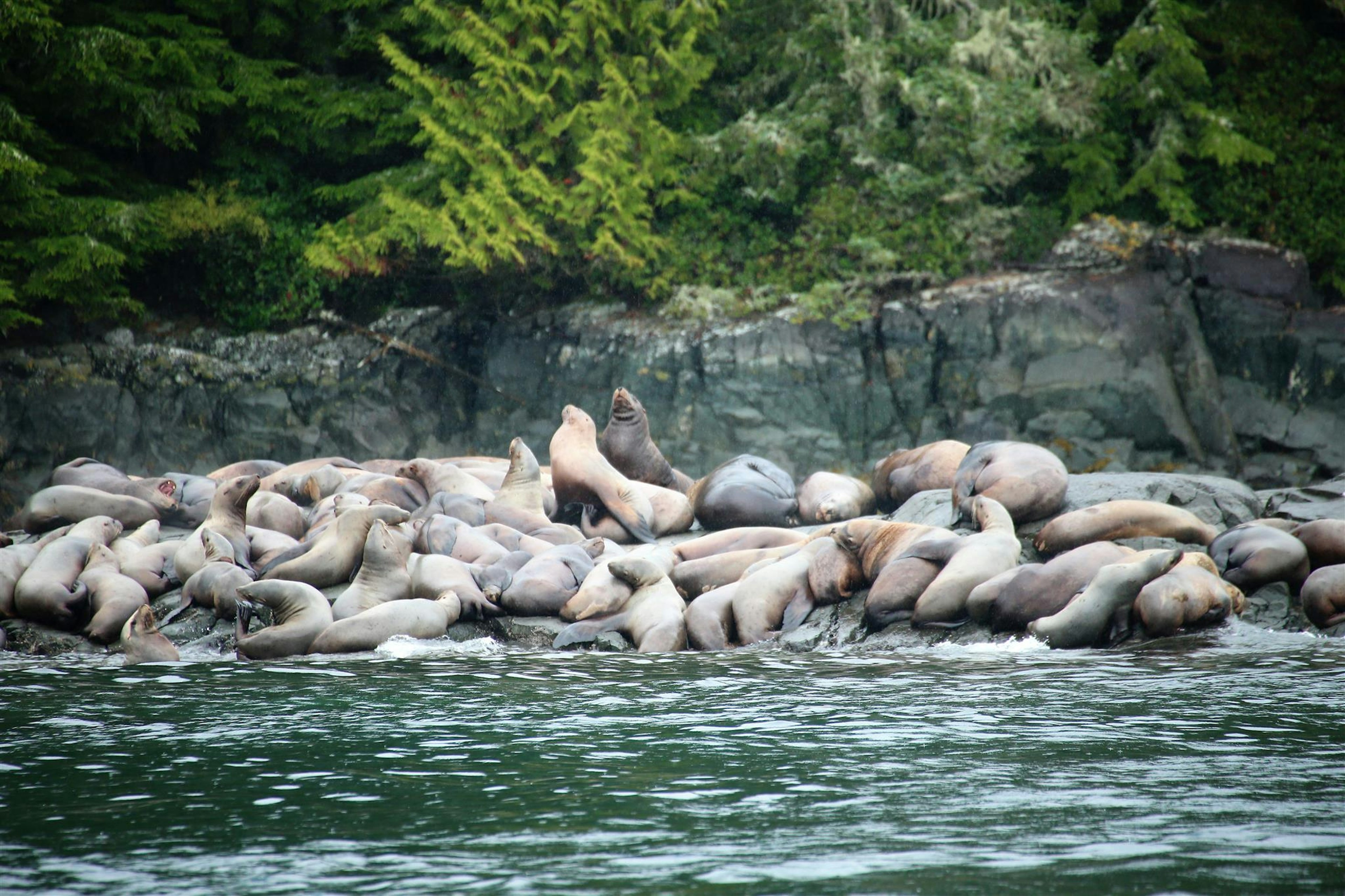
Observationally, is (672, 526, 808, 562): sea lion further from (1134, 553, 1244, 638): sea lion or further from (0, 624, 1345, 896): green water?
(1134, 553, 1244, 638): sea lion

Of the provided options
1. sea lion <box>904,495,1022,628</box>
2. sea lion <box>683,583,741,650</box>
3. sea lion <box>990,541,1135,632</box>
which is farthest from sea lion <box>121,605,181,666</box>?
sea lion <box>990,541,1135,632</box>

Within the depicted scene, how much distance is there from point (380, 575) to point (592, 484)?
9.75 ft

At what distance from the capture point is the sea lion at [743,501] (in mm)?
10727

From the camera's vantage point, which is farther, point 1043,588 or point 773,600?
point 773,600

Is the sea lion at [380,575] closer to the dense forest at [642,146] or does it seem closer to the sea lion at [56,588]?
the sea lion at [56,588]

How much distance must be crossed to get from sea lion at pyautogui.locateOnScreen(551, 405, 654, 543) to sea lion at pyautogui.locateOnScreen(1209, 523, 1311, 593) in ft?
14.5

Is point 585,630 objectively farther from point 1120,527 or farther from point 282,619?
point 1120,527

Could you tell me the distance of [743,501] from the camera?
10.8 metres

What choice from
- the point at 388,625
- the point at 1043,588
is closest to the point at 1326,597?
the point at 1043,588

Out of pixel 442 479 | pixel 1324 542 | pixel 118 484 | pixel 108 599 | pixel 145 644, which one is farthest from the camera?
pixel 118 484

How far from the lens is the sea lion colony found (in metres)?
7.29

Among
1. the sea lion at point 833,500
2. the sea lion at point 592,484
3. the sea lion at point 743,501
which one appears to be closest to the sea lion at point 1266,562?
the sea lion at point 833,500

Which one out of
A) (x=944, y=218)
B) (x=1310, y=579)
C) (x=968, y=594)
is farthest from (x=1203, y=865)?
(x=944, y=218)

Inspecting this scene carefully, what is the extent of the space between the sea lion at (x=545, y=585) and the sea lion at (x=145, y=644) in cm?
203
